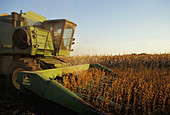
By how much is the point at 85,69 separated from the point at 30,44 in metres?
2.09

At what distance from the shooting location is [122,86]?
10.5 feet

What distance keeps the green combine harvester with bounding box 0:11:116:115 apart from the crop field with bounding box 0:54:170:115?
36 cm

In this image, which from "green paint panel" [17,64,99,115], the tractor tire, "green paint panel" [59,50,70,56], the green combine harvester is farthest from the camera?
"green paint panel" [59,50,70,56]

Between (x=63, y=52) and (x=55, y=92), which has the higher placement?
(x=63, y=52)

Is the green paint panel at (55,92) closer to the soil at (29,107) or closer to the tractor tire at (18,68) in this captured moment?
the soil at (29,107)

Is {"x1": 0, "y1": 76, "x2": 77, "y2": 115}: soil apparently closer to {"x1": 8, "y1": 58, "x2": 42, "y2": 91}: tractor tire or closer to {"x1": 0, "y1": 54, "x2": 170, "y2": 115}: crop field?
{"x1": 0, "y1": 54, "x2": 170, "y2": 115}: crop field

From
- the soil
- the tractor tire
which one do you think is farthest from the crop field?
the tractor tire

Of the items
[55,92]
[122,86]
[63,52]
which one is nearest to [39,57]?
[63,52]

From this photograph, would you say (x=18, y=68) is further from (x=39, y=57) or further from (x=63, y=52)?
(x=63, y=52)

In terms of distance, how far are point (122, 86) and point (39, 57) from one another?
10.4 feet

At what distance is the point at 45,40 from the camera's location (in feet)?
15.9

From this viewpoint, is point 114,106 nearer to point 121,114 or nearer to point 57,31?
point 121,114

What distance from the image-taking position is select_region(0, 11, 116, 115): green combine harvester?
2166 millimetres

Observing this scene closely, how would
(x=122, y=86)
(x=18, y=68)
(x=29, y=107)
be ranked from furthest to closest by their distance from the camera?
(x=18, y=68) < (x=122, y=86) < (x=29, y=107)
